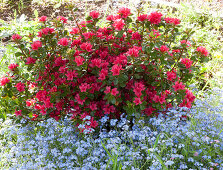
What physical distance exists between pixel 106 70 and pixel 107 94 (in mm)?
235

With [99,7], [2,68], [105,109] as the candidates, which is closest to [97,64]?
[105,109]

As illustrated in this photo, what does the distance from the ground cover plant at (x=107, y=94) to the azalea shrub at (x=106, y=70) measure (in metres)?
0.01

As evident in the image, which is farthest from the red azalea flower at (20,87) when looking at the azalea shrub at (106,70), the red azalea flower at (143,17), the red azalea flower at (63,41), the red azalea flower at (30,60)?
the red azalea flower at (143,17)

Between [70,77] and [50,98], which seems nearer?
[70,77]

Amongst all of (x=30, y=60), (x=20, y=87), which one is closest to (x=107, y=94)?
(x=30, y=60)

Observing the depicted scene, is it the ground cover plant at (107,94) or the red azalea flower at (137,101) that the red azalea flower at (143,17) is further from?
the red azalea flower at (137,101)

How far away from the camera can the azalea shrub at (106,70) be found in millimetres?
2674

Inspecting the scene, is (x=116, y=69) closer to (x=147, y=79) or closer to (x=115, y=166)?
(x=147, y=79)

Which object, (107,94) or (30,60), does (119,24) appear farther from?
(30,60)

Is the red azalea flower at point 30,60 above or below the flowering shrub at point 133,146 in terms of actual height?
above

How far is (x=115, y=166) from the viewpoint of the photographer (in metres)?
2.26

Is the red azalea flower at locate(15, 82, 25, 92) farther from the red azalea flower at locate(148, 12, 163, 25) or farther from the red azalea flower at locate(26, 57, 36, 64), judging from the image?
the red azalea flower at locate(148, 12, 163, 25)

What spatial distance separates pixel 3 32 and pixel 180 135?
3.61 metres

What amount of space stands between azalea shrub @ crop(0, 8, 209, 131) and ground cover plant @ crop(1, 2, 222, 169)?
0.01 meters
